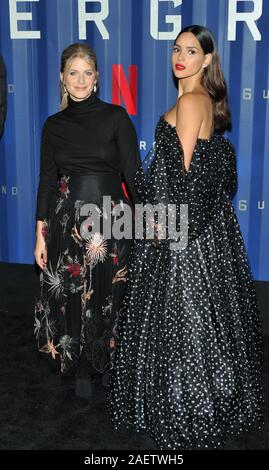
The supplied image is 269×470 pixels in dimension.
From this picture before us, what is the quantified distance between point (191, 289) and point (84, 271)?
0.61 m

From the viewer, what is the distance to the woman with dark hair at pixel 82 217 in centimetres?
261

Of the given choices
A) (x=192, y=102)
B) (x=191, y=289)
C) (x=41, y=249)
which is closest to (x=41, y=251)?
(x=41, y=249)

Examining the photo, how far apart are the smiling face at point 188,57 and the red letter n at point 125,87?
1.28 m

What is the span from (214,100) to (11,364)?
1772 mm

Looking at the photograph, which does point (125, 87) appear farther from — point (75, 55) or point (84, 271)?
point (84, 271)

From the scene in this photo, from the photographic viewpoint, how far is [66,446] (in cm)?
244

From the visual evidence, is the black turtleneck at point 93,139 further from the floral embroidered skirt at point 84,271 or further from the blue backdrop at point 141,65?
the blue backdrop at point 141,65

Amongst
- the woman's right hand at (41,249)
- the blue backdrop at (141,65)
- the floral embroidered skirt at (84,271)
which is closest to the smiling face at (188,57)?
the floral embroidered skirt at (84,271)

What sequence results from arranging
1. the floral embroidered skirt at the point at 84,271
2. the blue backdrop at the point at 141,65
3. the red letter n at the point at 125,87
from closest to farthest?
the floral embroidered skirt at the point at 84,271 → the blue backdrop at the point at 141,65 → the red letter n at the point at 125,87

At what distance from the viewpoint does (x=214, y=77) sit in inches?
90.4

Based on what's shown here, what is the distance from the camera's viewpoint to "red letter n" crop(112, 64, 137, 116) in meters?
3.55

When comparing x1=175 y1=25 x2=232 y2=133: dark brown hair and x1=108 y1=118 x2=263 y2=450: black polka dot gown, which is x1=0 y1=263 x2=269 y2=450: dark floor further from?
x1=175 y1=25 x2=232 y2=133: dark brown hair

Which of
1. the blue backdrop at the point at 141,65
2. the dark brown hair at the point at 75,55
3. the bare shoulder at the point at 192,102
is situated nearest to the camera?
the bare shoulder at the point at 192,102

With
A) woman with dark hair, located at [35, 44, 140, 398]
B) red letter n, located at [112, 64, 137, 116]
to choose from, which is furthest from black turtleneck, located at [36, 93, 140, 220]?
red letter n, located at [112, 64, 137, 116]
